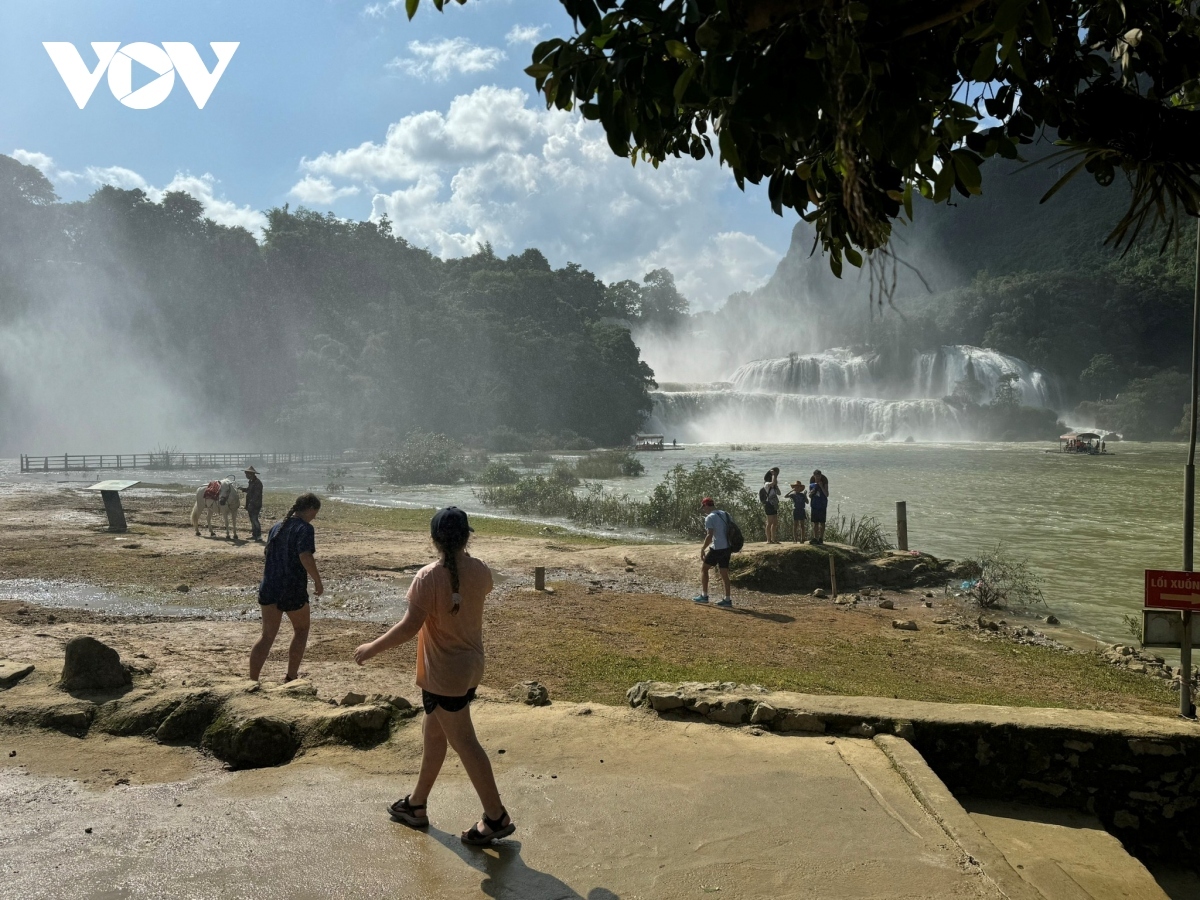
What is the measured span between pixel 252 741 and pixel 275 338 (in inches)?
3222

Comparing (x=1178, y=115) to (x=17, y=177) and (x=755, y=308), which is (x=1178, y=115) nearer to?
(x=17, y=177)

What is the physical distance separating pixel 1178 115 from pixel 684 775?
12.2ft

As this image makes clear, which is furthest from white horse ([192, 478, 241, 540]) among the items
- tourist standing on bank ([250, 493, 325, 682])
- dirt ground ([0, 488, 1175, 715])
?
tourist standing on bank ([250, 493, 325, 682])

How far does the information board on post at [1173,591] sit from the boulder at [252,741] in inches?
234

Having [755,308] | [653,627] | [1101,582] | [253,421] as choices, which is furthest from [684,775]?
[755,308]

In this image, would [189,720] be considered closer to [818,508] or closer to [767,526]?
[818,508]

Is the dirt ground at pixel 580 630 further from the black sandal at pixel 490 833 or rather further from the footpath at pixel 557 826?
the black sandal at pixel 490 833

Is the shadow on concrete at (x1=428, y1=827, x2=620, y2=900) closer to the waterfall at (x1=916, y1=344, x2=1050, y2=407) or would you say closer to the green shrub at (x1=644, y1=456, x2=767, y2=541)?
the green shrub at (x1=644, y1=456, x2=767, y2=541)

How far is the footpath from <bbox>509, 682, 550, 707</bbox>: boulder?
79 centimetres

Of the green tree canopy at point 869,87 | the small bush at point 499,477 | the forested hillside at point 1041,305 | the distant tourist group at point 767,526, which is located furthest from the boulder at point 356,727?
the forested hillside at point 1041,305

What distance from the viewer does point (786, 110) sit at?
238cm

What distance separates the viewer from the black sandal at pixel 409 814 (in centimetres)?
390

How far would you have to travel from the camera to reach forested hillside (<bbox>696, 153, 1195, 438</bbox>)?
8006 centimetres

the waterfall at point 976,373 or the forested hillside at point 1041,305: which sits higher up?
the forested hillside at point 1041,305
